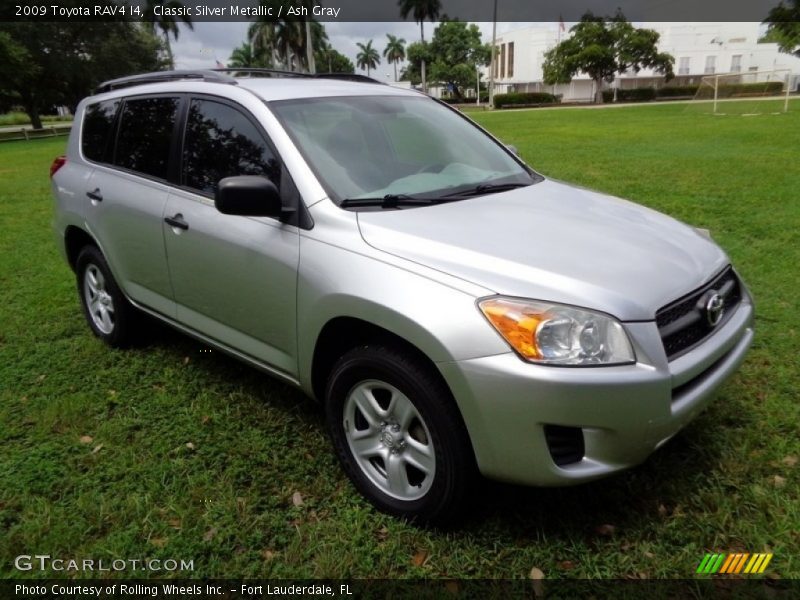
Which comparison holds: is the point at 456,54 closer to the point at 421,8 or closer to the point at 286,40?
the point at 421,8

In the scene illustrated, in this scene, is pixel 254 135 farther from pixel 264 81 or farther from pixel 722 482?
pixel 722 482

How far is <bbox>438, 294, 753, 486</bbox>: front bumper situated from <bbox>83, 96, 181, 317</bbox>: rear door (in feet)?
7.14

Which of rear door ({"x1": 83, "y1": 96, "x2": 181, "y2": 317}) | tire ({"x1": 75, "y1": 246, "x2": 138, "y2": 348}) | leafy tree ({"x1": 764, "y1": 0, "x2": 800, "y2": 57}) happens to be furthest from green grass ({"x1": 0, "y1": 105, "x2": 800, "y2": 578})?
leafy tree ({"x1": 764, "y1": 0, "x2": 800, "y2": 57})

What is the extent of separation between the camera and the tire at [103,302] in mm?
4207

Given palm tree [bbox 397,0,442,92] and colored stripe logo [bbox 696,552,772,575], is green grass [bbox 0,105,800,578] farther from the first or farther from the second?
palm tree [bbox 397,0,442,92]

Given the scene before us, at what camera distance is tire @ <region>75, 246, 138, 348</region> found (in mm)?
4207

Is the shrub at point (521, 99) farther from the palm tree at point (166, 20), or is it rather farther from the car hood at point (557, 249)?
the car hood at point (557, 249)

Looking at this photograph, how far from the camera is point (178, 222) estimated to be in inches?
133

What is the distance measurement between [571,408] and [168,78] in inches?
128

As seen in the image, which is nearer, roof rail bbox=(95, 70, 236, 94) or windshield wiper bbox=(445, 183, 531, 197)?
windshield wiper bbox=(445, 183, 531, 197)

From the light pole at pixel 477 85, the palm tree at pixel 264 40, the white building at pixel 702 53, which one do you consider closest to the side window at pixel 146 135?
the palm tree at pixel 264 40

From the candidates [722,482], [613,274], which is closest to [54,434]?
[613,274]

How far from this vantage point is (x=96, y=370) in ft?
13.7

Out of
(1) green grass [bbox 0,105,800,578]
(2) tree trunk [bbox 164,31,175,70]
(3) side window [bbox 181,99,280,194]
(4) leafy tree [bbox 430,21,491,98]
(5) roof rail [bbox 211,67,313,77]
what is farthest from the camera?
(4) leafy tree [bbox 430,21,491,98]
